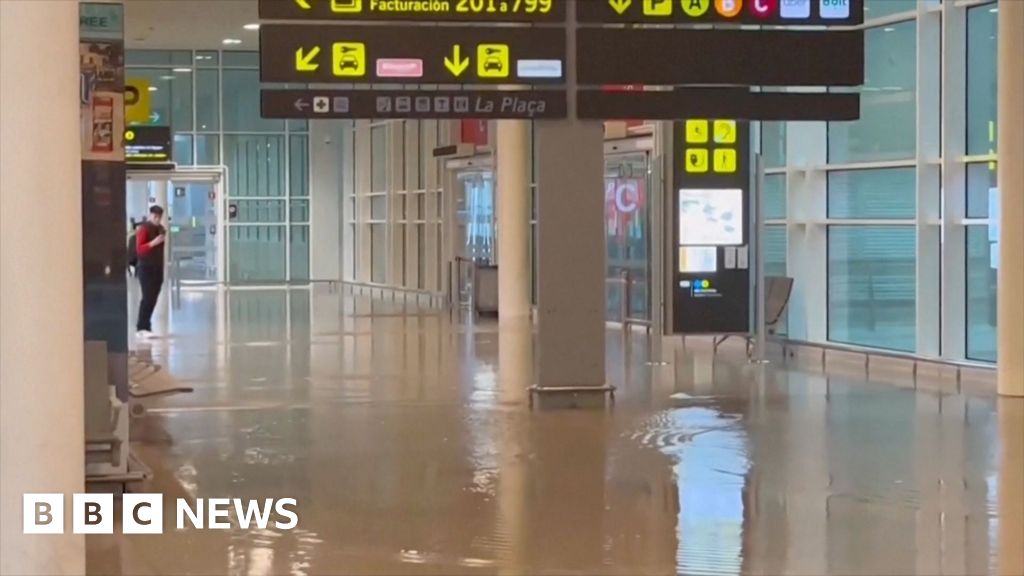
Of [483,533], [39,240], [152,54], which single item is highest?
[152,54]

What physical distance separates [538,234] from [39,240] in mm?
7642

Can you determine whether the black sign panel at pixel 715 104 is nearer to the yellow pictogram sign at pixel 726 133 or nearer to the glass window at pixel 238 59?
the yellow pictogram sign at pixel 726 133

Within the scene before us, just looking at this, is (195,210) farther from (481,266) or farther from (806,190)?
(806,190)

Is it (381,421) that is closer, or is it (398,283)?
(381,421)

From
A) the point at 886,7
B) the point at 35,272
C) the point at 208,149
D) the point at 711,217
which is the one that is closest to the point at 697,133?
the point at 711,217

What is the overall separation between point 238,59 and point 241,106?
4.21ft

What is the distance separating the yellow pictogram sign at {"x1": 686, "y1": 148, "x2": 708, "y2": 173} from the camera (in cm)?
1797

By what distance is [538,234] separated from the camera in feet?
45.0

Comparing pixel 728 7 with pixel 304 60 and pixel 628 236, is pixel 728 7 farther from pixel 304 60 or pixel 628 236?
pixel 628 236

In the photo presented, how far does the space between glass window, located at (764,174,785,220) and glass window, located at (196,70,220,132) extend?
82.4ft

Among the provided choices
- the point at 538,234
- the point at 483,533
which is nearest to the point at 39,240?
the point at 483,533

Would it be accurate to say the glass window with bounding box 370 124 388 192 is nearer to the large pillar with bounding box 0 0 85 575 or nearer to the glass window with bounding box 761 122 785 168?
the glass window with bounding box 761 122 785 168

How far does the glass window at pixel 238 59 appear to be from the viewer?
142 feet

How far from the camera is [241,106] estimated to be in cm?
4359
